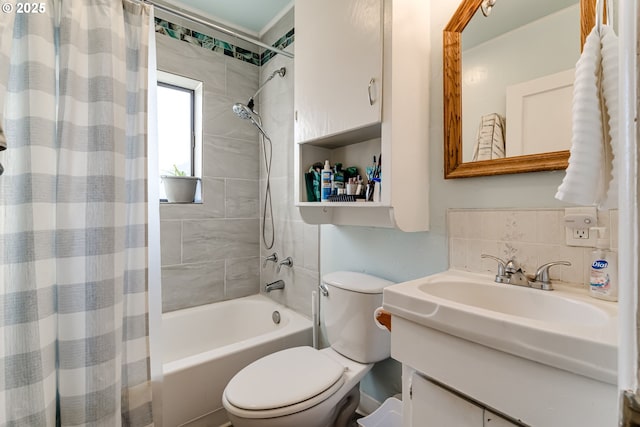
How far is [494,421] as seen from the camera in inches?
27.0

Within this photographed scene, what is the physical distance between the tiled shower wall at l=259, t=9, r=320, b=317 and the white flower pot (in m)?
0.57

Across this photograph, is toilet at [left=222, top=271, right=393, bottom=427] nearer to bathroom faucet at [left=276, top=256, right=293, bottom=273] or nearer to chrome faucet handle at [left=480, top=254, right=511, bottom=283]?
chrome faucet handle at [left=480, top=254, right=511, bottom=283]

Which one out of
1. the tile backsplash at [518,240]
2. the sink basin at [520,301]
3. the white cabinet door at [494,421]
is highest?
the tile backsplash at [518,240]

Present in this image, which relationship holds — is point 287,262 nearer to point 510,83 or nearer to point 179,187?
point 179,187

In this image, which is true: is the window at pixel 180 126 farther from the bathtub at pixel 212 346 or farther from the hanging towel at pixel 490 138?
the hanging towel at pixel 490 138

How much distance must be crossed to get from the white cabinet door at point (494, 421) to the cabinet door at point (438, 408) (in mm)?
11

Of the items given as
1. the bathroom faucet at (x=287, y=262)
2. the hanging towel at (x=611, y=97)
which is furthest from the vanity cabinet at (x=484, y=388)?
the bathroom faucet at (x=287, y=262)

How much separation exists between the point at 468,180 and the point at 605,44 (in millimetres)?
573

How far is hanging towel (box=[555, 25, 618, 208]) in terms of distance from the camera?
0.57 meters

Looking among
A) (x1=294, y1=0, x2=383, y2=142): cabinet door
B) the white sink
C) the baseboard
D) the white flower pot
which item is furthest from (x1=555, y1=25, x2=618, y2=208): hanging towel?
the white flower pot

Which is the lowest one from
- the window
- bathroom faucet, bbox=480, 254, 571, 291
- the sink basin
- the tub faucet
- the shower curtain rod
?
the tub faucet

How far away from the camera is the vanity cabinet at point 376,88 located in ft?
3.67

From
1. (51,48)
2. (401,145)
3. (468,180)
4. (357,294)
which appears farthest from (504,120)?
(51,48)

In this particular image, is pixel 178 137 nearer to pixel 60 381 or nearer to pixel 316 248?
pixel 316 248
